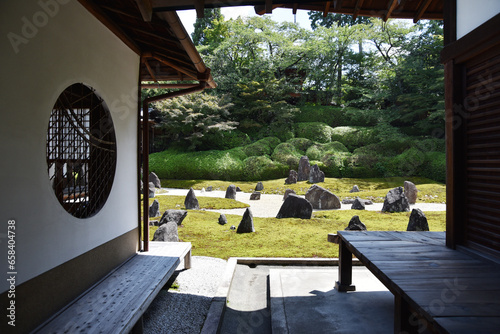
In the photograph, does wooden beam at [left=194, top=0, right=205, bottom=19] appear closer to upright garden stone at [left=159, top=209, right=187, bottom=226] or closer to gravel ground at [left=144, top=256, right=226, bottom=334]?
gravel ground at [left=144, top=256, right=226, bottom=334]

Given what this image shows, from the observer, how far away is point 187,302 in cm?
400

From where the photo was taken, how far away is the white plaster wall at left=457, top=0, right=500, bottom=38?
2.95 m

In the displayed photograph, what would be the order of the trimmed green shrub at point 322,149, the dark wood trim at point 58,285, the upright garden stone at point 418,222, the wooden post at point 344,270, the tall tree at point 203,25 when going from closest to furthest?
the dark wood trim at point 58,285
the wooden post at point 344,270
the upright garden stone at point 418,222
the trimmed green shrub at point 322,149
the tall tree at point 203,25

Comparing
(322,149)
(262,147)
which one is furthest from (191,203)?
(322,149)

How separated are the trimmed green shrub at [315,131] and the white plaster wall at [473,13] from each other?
1795cm

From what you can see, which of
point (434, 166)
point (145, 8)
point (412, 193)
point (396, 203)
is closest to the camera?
point (145, 8)

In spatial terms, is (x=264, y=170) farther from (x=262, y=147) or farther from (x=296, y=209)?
(x=296, y=209)

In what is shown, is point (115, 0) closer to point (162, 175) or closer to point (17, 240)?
point (17, 240)

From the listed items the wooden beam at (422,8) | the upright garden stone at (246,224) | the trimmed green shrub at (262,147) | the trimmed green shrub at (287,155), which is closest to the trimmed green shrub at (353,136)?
the trimmed green shrub at (287,155)

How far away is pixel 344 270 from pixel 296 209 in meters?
4.69

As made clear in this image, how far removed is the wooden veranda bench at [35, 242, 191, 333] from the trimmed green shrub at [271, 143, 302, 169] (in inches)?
594

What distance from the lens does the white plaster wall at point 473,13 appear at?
2949 mm

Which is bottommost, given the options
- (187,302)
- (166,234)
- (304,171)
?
(187,302)

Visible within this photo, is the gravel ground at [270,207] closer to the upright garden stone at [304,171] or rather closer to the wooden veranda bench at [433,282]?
the upright garden stone at [304,171]
